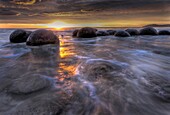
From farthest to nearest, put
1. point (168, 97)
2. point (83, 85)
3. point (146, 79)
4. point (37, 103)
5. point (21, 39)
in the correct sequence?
point (21, 39) → point (146, 79) → point (83, 85) → point (168, 97) → point (37, 103)

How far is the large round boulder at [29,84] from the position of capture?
3.14m

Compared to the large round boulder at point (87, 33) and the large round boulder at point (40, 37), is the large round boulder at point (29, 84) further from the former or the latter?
the large round boulder at point (87, 33)

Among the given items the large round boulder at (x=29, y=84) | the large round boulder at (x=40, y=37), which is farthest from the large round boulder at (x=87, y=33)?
the large round boulder at (x=29, y=84)


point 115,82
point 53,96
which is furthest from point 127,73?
point 53,96

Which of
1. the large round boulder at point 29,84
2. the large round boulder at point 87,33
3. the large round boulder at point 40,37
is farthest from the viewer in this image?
the large round boulder at point 87,33

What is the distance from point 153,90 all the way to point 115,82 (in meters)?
A: 0.77

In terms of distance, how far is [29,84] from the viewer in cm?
343

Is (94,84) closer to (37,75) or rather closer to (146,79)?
(146,79)

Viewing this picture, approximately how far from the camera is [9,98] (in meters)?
2.83

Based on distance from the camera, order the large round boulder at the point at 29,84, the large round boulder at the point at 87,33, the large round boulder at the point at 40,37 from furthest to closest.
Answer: the large round boulder at the point at 87,33 < the large round boulder at the point at 40,37 < the large round boulder at the point at 29,84

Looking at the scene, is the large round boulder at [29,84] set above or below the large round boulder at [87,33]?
above

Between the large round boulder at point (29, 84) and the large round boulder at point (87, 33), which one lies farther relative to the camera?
the large round boulder at point (87, 33)

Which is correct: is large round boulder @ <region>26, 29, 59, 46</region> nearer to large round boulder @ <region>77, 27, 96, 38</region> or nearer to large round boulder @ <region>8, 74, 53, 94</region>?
large round boulder @ <region>77, 27, 96, 38</region>

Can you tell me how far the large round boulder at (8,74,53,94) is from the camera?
124 inches
